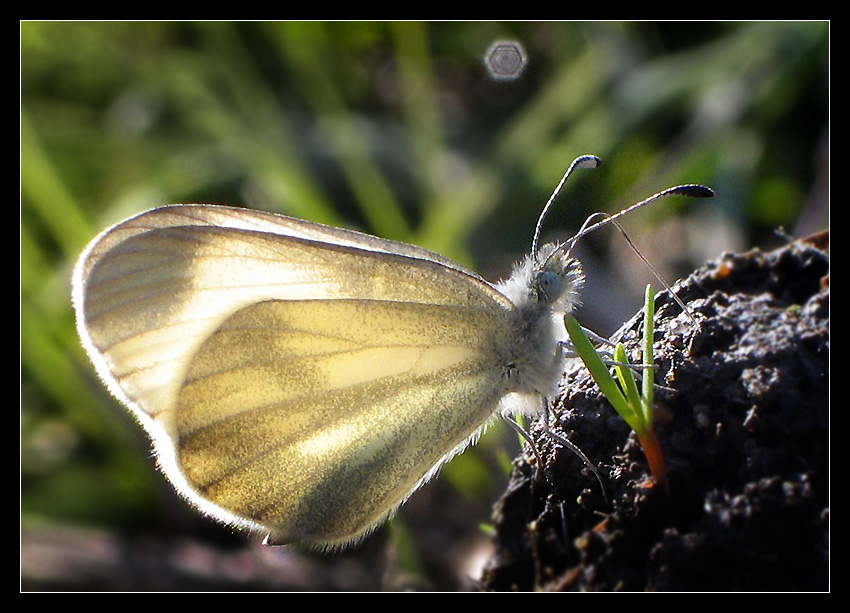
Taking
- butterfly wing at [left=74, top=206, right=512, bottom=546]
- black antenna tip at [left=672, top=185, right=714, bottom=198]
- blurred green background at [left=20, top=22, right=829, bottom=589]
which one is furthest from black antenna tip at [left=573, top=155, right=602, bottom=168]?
butterfly wing at [left=74, top=206, right=512, bottom=546]

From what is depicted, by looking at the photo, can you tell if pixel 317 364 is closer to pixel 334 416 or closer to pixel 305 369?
pixel 305 369

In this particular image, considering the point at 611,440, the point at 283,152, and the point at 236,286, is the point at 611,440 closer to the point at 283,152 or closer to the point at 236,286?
the point at 236,286

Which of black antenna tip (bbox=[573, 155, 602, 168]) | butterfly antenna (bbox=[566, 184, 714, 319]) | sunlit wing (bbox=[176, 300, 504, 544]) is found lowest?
sunlit wing (bbox=[176, 300, 504, 544])

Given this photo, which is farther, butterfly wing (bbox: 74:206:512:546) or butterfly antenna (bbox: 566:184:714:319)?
butterfly wing (bbox: 74:206:512:546)

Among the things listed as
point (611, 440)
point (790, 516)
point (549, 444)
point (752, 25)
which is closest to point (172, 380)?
point (549, 444)

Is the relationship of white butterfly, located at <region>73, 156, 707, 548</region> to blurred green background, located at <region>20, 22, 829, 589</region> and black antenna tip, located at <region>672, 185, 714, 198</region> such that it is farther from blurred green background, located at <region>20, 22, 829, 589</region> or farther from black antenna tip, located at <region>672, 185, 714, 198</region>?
blurred green background, located at <region>20, 22, 829, 589</region>

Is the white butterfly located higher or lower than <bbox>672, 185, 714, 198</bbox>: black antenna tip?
lower

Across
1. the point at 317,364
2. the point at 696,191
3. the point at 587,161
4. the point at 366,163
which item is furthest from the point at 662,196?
the point at 366,163
